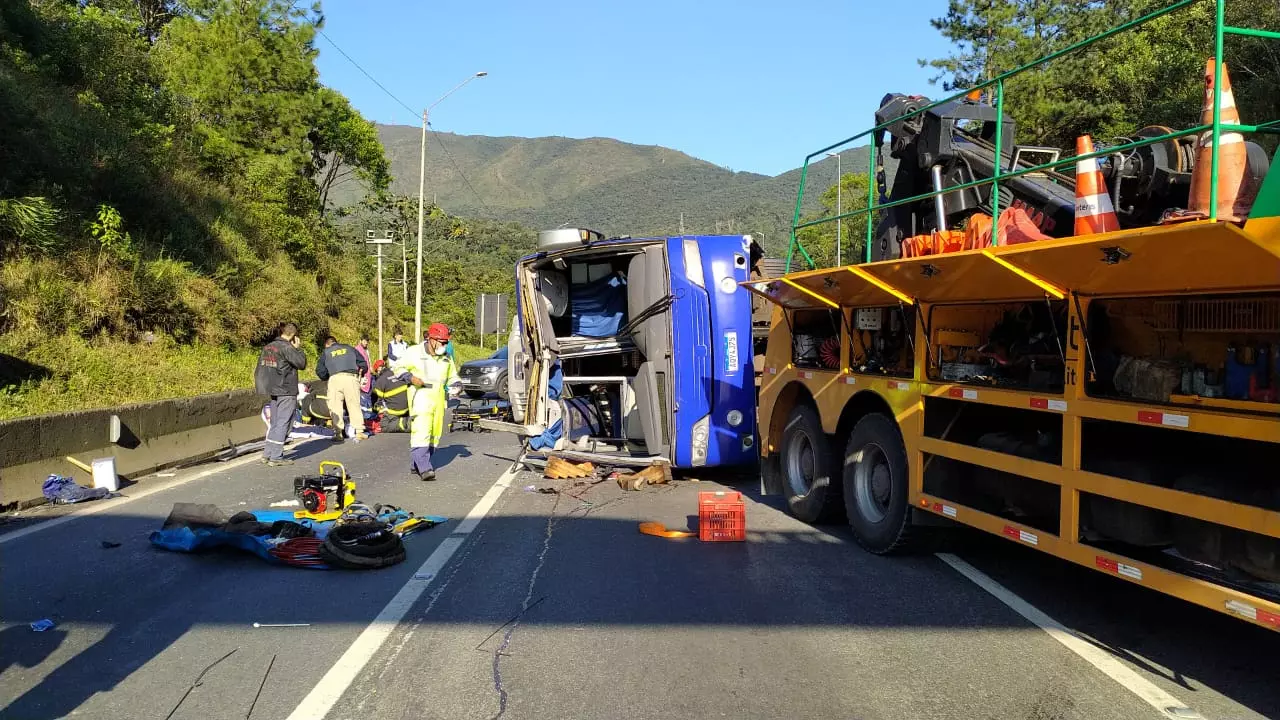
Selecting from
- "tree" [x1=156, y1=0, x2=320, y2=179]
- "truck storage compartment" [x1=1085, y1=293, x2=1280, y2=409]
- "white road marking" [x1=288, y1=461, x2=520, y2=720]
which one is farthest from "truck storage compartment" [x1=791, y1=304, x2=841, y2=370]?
"tree" [x1=156, y1=0, x2=320, y2=179]

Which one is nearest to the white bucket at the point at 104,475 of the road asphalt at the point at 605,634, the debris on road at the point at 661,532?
the road asphalt at the point at 605,634

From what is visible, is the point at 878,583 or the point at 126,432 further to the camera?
the point at 126,432

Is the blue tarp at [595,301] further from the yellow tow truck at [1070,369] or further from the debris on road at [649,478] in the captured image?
the yellow tow truck at [1070,369]

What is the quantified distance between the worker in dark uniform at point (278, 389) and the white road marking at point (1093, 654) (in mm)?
8764

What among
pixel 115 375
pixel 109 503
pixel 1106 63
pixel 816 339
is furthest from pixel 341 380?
pixel 1106 63

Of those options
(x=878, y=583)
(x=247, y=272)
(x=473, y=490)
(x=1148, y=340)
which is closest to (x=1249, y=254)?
(x=1148, y=340)

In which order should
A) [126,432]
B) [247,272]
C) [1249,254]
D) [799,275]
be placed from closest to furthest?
[1249,254] → [799,275] → [126,432] → [247,272]

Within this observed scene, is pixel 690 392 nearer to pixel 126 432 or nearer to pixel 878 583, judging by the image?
pixel 878 583

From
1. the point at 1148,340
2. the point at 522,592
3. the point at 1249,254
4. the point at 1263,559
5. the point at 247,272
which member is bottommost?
the point at 522,592

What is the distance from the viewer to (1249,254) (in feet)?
12.3

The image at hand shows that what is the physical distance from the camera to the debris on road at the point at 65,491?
9.05 metres

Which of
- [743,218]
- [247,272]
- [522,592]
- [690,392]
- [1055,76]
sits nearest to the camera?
[522,592]

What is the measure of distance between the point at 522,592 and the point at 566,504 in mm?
3286

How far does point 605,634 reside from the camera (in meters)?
5.06
